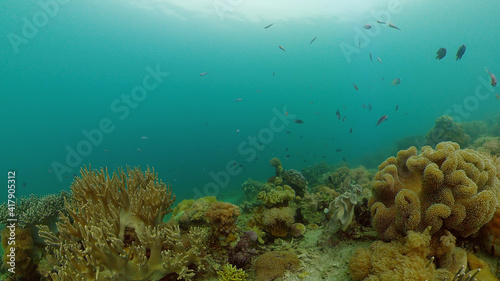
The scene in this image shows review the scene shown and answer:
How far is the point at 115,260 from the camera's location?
9.15 feet

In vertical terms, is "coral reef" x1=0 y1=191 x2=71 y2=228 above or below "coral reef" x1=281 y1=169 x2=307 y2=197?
above

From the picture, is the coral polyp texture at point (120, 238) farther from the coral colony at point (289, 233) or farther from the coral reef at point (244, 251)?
the coral reef at point (244, 251)

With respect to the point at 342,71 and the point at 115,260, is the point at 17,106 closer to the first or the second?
the point at 115,260

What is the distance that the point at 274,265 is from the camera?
3.65 m

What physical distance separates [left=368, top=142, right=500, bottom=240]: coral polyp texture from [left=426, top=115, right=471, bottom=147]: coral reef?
12.6m

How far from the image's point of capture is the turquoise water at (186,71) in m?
41.8

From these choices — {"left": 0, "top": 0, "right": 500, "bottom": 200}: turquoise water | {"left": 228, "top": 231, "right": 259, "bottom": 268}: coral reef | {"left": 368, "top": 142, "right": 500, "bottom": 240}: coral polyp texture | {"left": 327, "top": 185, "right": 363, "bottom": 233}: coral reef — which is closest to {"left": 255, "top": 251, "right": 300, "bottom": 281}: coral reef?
{"left": 228, "top": 231, "right": 259, "bottom": 268}: coral reef

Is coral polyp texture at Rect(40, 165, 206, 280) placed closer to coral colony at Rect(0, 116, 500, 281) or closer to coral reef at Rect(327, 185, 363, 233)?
coral colony at Rect(0, 116, 500, 281)

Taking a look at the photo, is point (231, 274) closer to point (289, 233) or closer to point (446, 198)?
point (289, 233)

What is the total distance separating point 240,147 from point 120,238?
60.3 metres

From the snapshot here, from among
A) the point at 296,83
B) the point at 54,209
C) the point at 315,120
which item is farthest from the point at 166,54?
the point at 54,209

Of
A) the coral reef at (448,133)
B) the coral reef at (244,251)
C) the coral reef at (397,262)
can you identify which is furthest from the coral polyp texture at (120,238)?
the coral reef at (448,133)

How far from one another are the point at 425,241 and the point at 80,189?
5.36 meters

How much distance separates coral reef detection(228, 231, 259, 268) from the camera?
3.91 m
